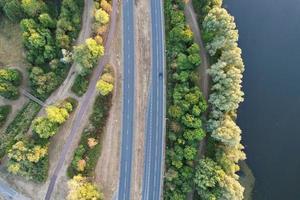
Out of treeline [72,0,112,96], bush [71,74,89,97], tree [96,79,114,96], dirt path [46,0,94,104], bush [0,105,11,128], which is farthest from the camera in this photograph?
dirt path [46,0,94,104]

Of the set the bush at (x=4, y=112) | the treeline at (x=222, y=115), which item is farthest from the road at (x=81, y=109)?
the treeline at (x=222, y=115)

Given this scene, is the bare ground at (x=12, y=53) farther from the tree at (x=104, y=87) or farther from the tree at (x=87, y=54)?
the tree at (x=104, y=87)

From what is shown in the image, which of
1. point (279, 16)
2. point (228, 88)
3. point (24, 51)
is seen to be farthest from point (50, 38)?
point (279, 16)

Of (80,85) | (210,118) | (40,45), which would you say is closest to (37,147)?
(80,85)

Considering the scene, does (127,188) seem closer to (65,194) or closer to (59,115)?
(65,194)

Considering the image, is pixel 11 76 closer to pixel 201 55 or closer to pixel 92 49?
pixel 92 49

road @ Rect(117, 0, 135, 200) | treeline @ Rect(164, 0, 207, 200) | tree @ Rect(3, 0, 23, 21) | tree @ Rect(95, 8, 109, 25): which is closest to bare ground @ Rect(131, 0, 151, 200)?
road @ Rect(117, 0, 135, 200)

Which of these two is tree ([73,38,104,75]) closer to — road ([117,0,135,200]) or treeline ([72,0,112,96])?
treeline ([72,0,112,96])
